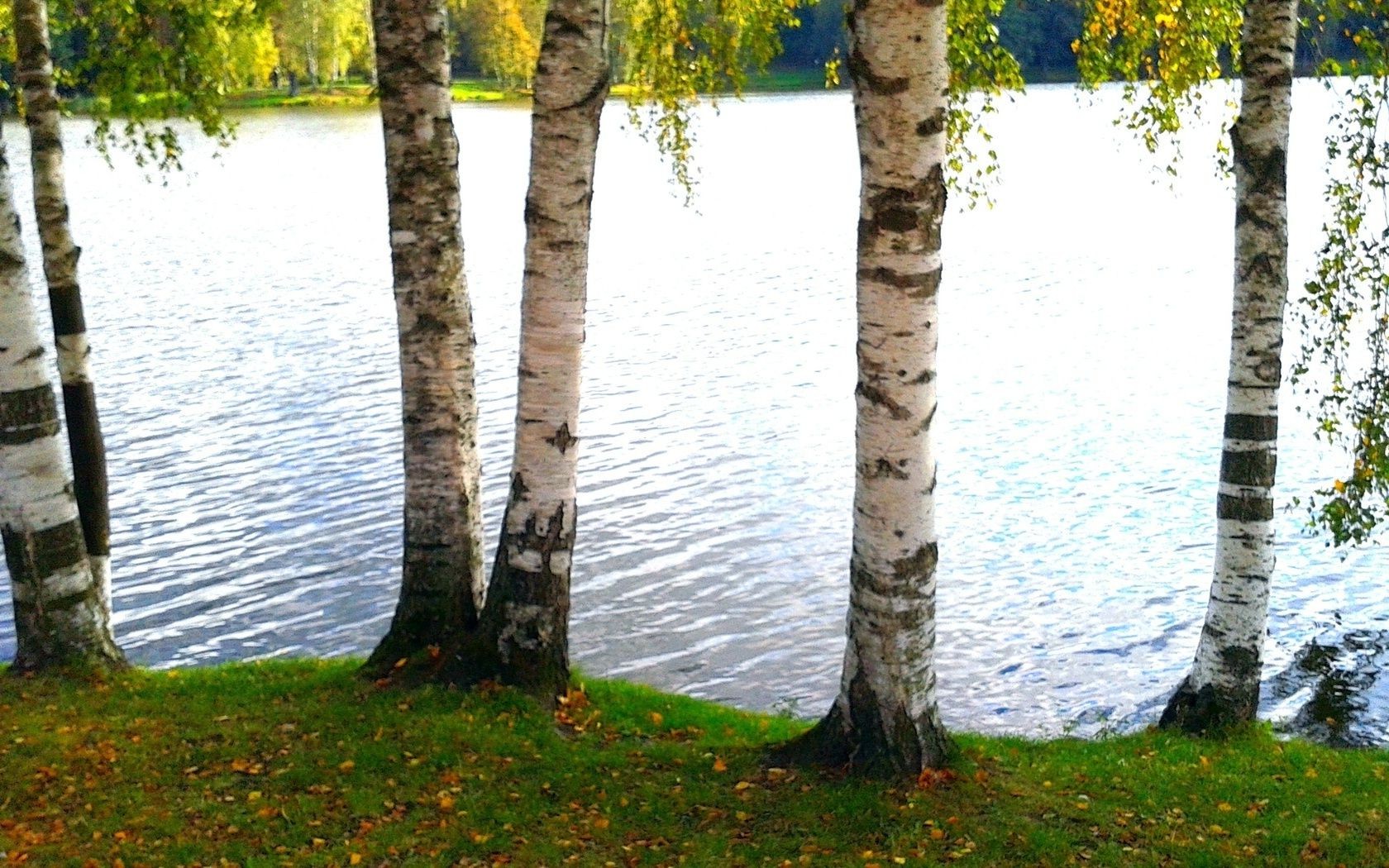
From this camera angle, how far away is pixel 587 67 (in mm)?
8719

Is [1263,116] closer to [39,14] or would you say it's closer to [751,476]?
[39,14]

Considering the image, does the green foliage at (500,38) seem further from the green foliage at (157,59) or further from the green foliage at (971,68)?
the green foliage at (971,68)

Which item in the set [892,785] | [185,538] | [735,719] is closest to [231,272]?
[185,538]

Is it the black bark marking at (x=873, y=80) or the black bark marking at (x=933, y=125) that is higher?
the black bark marking at (x=873, y=80)

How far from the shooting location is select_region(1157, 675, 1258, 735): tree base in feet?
36.1

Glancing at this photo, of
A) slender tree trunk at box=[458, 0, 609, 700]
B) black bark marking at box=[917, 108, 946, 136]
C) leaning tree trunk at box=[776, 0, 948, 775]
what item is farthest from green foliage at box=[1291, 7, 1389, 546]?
slender tree trunk at box=[458, 0, 609, 700]

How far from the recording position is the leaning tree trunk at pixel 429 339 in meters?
9.31

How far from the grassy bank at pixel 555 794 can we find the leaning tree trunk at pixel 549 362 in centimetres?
44

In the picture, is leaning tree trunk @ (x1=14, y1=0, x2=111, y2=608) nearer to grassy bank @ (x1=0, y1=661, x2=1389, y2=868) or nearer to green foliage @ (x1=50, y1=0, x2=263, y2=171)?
green foliage @ (x1=50, y1=0, x2=263, y2=171)

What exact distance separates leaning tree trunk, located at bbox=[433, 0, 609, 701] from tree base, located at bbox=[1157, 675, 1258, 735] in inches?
194

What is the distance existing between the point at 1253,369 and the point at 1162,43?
3.13 meters

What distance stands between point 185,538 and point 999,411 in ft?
41.9

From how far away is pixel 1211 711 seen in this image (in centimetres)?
1105

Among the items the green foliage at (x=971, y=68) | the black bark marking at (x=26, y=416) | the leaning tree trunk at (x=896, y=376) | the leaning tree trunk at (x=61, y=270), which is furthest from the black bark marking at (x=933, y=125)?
the leaning tree trunk at (x=61, y=270)
